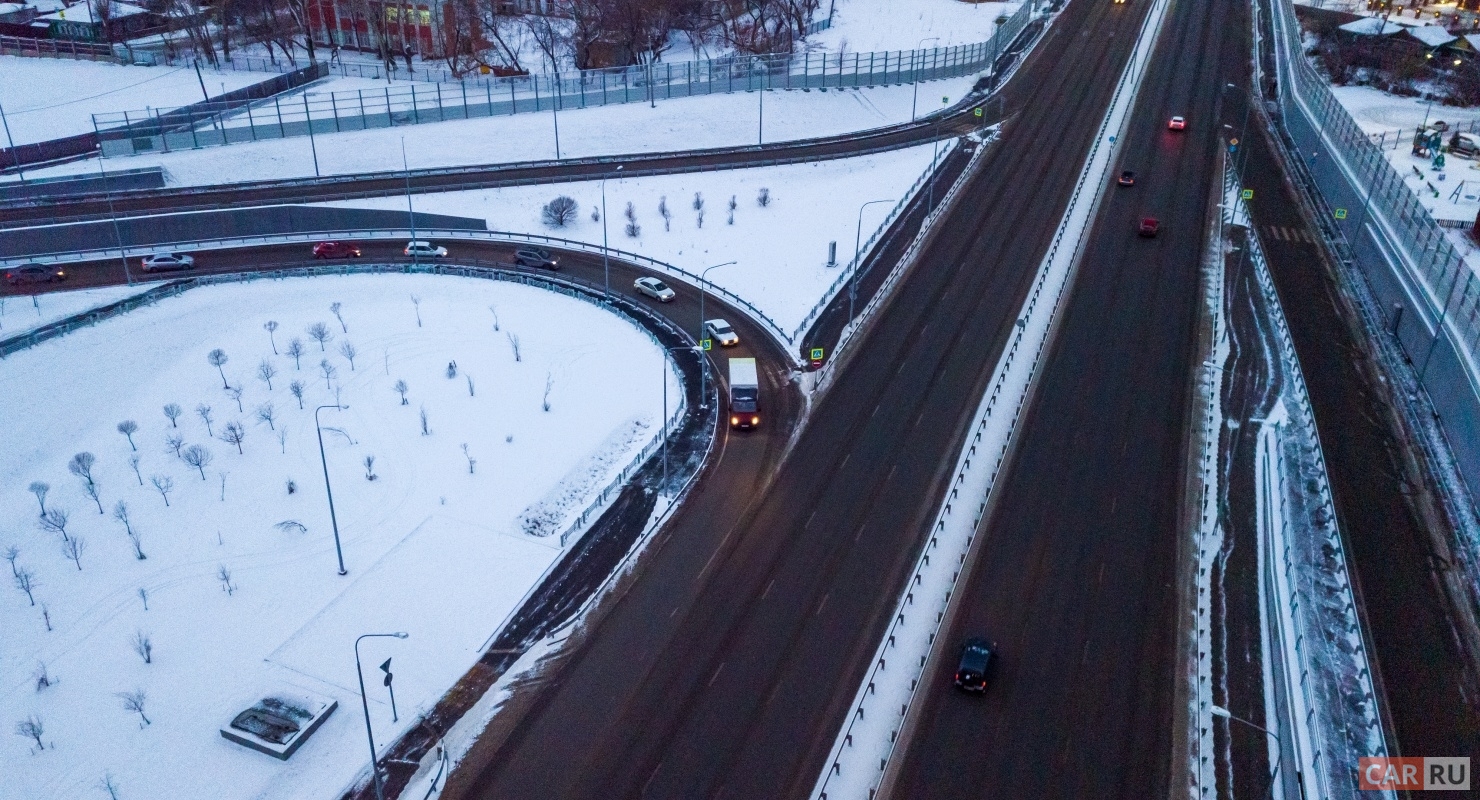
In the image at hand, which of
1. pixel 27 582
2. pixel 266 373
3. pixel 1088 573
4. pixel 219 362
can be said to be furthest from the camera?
pixel 219 362

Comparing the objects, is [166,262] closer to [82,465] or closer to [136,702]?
[82,465]

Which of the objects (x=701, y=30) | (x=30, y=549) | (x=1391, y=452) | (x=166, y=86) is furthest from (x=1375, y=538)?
(x=166, y=86)

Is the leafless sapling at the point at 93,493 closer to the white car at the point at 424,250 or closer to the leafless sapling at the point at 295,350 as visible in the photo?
the leafless sapling at the point at 295,350

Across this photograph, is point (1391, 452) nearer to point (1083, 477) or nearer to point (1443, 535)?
point (1443, 535)

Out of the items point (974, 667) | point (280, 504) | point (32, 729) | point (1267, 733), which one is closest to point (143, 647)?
point (32, 729)

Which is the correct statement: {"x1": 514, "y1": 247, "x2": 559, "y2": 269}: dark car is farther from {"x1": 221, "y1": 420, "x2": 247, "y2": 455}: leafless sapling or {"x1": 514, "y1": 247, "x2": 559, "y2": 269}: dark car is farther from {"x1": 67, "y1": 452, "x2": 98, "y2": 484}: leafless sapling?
{"x1": 67, "y1": 452, "x2": 98, "y2": 484}: leafless sapling

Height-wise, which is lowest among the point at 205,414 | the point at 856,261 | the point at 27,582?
the point at 27,582

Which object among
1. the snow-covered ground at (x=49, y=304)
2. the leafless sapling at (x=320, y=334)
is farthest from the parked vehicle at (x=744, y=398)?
the snow-covered ground at (x=49, y=304)
